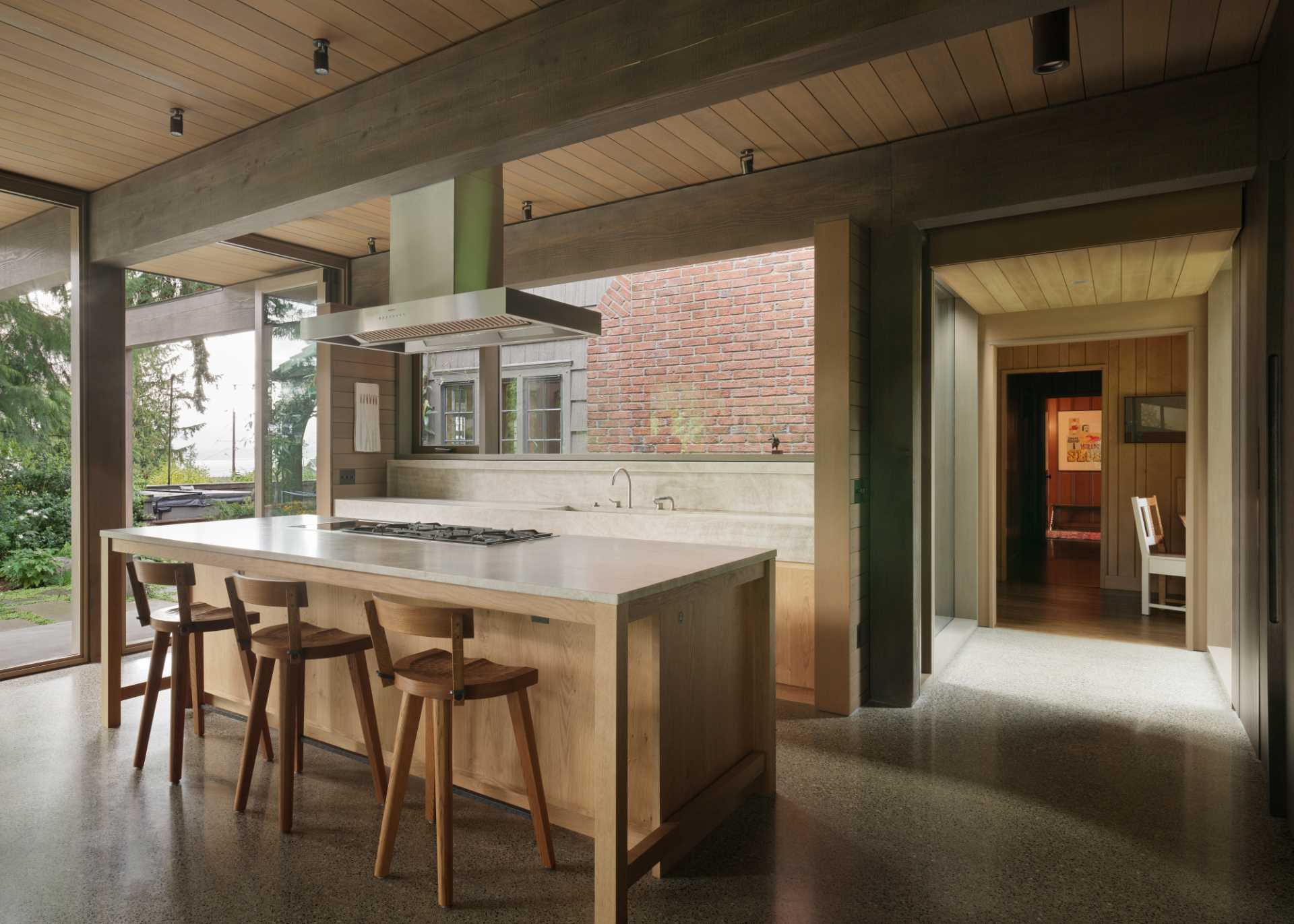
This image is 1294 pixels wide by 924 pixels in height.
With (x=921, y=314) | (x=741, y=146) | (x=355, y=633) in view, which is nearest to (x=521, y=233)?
(x=741, y=146)

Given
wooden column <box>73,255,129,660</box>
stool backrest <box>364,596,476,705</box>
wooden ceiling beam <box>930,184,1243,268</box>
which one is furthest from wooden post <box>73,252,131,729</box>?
wooden ceiling beam <box>930,184,1243,268</box>

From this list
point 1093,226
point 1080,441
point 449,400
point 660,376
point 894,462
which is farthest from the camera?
point 1080,441

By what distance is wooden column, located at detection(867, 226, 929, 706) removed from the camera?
12.6 feet

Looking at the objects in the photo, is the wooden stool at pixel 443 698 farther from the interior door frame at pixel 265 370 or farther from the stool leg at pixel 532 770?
the interior door frame at pixel 265 370

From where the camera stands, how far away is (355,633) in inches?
121

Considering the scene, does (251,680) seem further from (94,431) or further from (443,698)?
(94,431)

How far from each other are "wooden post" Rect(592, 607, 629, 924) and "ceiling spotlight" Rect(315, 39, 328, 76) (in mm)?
2326

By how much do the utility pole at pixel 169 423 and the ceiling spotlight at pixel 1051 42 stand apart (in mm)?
5844

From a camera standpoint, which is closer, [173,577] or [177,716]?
[177,716]

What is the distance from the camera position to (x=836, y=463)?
3.73 m

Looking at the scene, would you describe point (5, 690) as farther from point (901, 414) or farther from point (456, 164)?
point (901, 414)

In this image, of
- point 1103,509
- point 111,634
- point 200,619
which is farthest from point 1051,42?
point 1103,509

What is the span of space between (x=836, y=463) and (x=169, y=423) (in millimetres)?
4899

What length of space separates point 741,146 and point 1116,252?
188 cm
